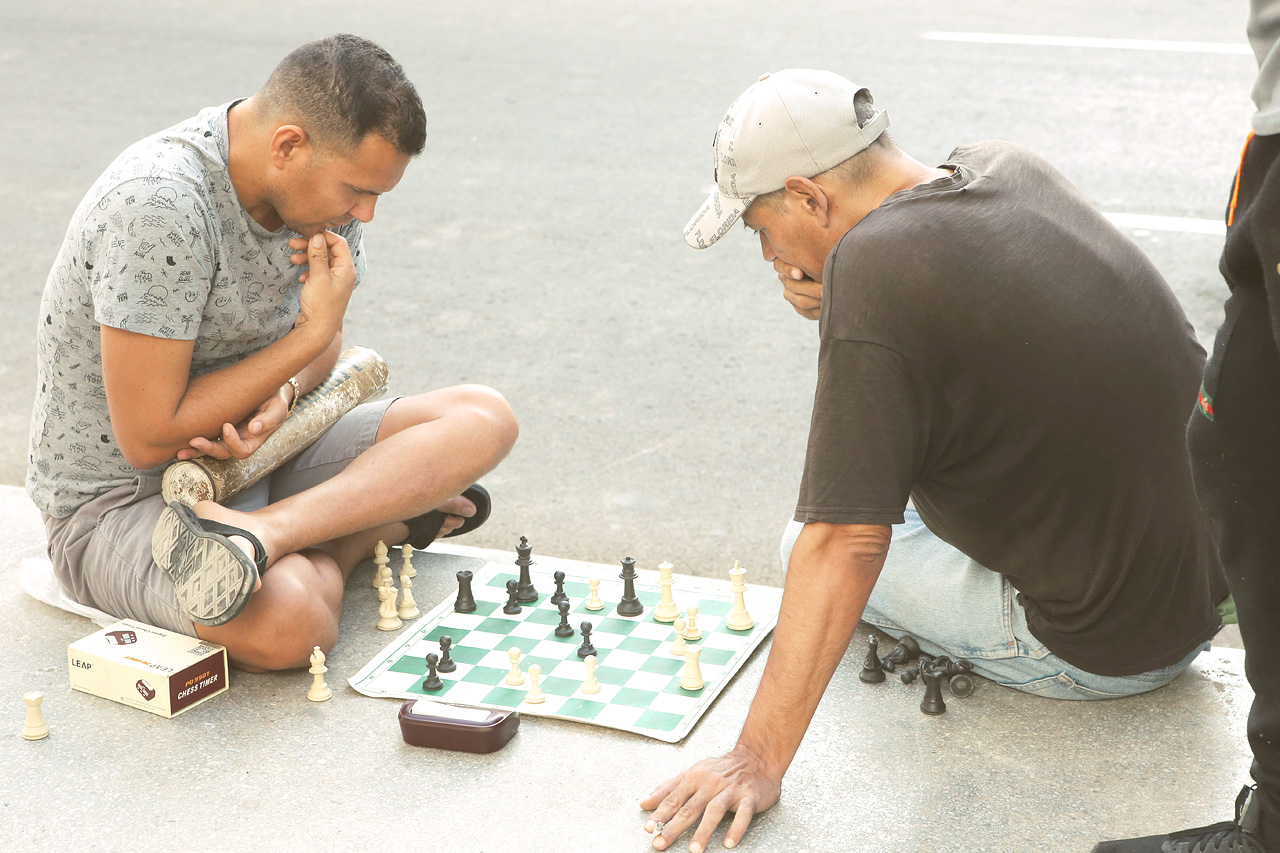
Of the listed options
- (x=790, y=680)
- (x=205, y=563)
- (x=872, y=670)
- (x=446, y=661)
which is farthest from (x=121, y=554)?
(x=872, y=670)

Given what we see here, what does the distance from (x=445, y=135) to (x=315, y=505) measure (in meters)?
5.01

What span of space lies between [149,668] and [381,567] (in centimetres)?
68

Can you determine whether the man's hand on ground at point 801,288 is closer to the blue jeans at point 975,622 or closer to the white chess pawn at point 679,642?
the blue jeans at point 975,622

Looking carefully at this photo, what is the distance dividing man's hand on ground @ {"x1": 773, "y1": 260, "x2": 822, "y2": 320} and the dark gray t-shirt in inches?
13.3

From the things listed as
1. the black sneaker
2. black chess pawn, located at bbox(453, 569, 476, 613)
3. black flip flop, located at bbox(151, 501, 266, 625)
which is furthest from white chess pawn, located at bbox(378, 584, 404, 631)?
the black sneaker

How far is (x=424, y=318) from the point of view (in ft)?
17.6

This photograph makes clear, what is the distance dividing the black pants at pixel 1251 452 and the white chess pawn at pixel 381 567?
1996mm

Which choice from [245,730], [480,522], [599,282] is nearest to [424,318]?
[599,282]

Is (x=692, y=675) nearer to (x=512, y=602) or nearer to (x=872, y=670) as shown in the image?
(x=872, y=670)

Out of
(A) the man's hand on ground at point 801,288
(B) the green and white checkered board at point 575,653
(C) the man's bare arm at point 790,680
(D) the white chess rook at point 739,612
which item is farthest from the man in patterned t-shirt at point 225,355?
(C) the man's bare arm at point 790,680

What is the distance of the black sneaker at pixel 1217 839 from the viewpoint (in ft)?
6.65

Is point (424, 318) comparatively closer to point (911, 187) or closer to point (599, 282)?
point (599, 282)

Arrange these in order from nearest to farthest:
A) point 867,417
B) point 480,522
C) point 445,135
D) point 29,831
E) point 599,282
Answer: point 867,417, point 29,831, point 480,522, point 599,282, point 445,135

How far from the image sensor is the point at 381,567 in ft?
10.7
